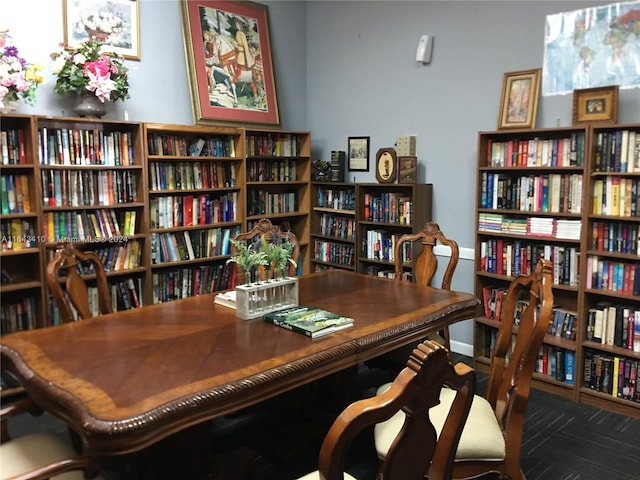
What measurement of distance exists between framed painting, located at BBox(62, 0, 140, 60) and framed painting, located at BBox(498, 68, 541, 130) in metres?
2.66

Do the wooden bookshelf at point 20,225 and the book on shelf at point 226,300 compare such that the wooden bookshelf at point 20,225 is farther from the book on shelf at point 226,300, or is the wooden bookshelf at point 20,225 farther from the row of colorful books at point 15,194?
the book on shelf at point 226,300

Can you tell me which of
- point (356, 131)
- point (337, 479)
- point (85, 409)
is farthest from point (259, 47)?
point (337, 479)

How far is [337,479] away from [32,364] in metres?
1.22

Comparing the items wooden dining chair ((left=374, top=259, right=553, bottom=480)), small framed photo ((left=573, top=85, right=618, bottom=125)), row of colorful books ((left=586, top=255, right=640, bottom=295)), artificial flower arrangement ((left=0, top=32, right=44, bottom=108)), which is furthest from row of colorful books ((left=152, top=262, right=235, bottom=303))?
small framed photo ((left=573, top=85, right=618, bottom=125))

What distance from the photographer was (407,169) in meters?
4.14

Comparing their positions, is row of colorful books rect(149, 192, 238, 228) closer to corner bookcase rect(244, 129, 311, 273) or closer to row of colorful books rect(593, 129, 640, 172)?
corner bookcase rect(244, 129, 311, 273)

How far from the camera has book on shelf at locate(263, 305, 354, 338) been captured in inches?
82.4

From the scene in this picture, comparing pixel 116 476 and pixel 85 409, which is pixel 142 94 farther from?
pixel 85 409

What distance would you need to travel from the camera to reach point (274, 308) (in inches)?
93.6

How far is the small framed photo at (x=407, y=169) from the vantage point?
13.5ft

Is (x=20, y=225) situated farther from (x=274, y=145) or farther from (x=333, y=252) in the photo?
(x=333, y=252)

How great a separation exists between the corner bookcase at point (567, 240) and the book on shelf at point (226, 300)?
6.28 ft

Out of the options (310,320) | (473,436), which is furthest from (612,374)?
(310,320)

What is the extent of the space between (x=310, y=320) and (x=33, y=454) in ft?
3.50
